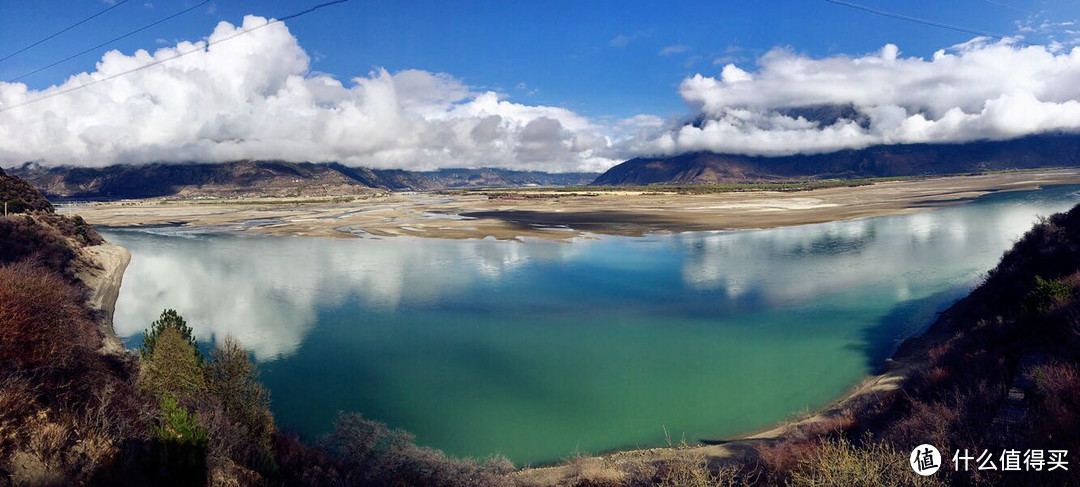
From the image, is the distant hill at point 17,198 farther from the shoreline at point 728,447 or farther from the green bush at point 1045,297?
the green bush at point 1045,297

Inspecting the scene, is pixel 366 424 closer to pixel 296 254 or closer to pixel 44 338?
pixel 44 338

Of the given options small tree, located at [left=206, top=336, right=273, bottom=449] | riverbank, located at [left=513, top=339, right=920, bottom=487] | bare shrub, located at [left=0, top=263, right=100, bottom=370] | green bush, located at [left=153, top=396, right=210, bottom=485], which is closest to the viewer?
green bush, located at [left=153, top=396, right=210, bottom=485]

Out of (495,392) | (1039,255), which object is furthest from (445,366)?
(1039,255)

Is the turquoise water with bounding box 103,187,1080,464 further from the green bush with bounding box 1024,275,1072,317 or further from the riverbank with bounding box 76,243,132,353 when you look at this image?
the green bush with bounding box 1024,275,1072,317

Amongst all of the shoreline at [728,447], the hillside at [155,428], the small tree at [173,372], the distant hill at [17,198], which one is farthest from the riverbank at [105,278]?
the shoreline at [728,447]

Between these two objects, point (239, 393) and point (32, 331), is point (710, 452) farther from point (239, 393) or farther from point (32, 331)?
point (32, 331)

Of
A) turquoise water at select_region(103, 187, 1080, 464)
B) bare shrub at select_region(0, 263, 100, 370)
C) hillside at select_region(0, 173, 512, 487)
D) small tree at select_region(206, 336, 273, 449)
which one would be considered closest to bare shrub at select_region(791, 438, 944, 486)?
hillside at select_region(0, 173, 512, 487)
